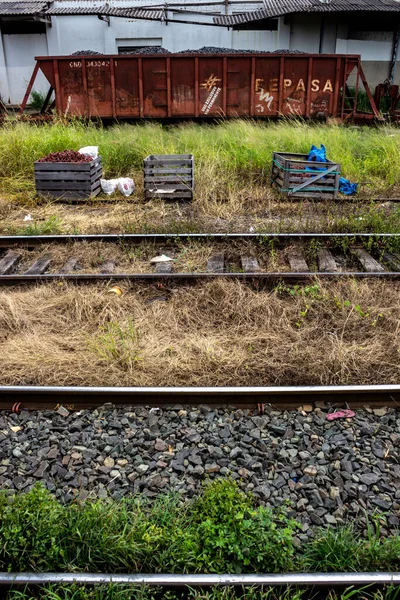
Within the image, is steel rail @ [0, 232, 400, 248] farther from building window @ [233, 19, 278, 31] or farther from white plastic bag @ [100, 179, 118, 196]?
building window @ [233, 19, 278, 31]

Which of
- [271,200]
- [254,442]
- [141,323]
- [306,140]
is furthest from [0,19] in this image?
[254,442]

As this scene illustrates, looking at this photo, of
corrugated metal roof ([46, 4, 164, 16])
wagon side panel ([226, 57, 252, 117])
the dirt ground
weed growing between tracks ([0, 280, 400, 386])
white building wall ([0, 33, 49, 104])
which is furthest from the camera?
white building wall ([0, 33, 49, 104])

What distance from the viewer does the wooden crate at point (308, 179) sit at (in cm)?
916

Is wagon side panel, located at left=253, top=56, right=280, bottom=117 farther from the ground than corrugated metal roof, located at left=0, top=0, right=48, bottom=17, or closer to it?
closer to it

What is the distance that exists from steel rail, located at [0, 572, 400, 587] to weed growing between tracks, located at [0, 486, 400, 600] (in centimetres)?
4

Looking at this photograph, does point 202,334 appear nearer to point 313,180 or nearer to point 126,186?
point 313,180

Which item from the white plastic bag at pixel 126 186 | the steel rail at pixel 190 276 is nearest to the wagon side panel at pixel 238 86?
the white plastic bag at pixel 126 186

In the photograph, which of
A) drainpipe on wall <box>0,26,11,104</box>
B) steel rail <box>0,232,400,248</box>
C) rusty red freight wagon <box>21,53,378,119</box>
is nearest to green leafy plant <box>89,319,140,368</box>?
steel rail <box>0,232,400,248</box>

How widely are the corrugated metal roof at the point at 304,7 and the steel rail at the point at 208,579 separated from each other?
2221 cm

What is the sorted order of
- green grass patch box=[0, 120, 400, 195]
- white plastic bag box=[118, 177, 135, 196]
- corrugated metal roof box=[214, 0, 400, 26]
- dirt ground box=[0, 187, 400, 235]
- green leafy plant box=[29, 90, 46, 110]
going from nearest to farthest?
dirt ground box=[0, 187, 400, 235], white plastic bag box=[118, 177, 135, 196], green grass patch box=[0, 120, 400, 195], corrugated metal roof box=[214, 0, 400, 26], green leafy plant box=[29, 90, 46, 110]

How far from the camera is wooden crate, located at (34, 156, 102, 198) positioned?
9.17m

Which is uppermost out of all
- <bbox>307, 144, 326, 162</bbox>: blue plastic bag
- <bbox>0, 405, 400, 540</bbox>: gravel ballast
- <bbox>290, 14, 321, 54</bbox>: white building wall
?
<bbox>290, 14, 321, 54</bbox>: white building wall

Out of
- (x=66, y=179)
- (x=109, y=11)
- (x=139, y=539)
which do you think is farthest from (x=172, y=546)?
(x=109, y=11)

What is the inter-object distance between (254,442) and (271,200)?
645 cm
